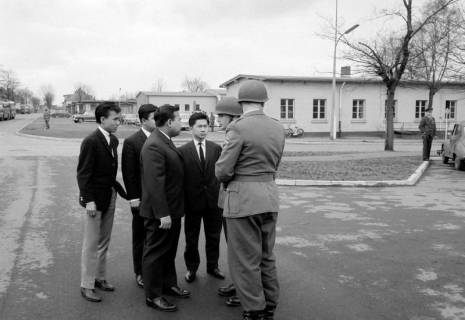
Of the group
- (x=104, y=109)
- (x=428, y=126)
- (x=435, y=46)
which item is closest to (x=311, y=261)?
(x=104, y=109)

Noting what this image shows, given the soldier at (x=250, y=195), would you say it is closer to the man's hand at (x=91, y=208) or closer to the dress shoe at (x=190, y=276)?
the dress shoe at (x=190, y=276)

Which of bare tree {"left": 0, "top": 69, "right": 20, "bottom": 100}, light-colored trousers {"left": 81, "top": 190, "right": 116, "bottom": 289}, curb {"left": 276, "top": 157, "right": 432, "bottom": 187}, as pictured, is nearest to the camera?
light-colored trousers {"left": 81, "top": 190, "right": 116, "bottom": 289}

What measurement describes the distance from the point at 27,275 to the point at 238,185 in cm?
275

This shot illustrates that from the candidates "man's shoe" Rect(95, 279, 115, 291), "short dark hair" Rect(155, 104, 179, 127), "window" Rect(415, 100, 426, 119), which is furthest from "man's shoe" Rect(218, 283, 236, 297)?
"window" Rect(415, 100, 426, 119)

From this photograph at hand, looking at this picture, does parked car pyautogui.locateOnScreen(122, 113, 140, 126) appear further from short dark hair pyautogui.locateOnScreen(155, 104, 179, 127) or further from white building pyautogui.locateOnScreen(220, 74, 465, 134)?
short dark hair pyautogui.locateOnScreen(155, 104, 179, 127)

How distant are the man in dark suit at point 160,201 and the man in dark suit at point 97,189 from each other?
1.52ft

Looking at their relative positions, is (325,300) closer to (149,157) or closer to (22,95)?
(149,157)

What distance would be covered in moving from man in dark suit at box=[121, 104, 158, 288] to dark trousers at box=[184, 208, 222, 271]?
1.59ft

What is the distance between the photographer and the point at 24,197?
32.9 ft

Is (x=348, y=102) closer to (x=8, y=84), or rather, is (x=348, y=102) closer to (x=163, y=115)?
(x=163, y=115)

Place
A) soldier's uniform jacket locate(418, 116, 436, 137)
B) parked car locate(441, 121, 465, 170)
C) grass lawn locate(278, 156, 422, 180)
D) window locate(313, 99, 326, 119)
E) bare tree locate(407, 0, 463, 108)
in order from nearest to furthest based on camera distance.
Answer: grass lawn locate(278, 156, 422, 180) < parked car locate(441, 121, 465, 170) < soldier's uniform jacket locate(418, 116, 436, 137) < bare tree locate(407, 0, 463, 108) < window locate(313, 99, 326, 119)

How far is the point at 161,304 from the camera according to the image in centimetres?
Answer: 438

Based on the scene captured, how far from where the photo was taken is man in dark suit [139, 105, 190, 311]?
437cm

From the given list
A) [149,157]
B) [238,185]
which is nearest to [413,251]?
[238,185]
